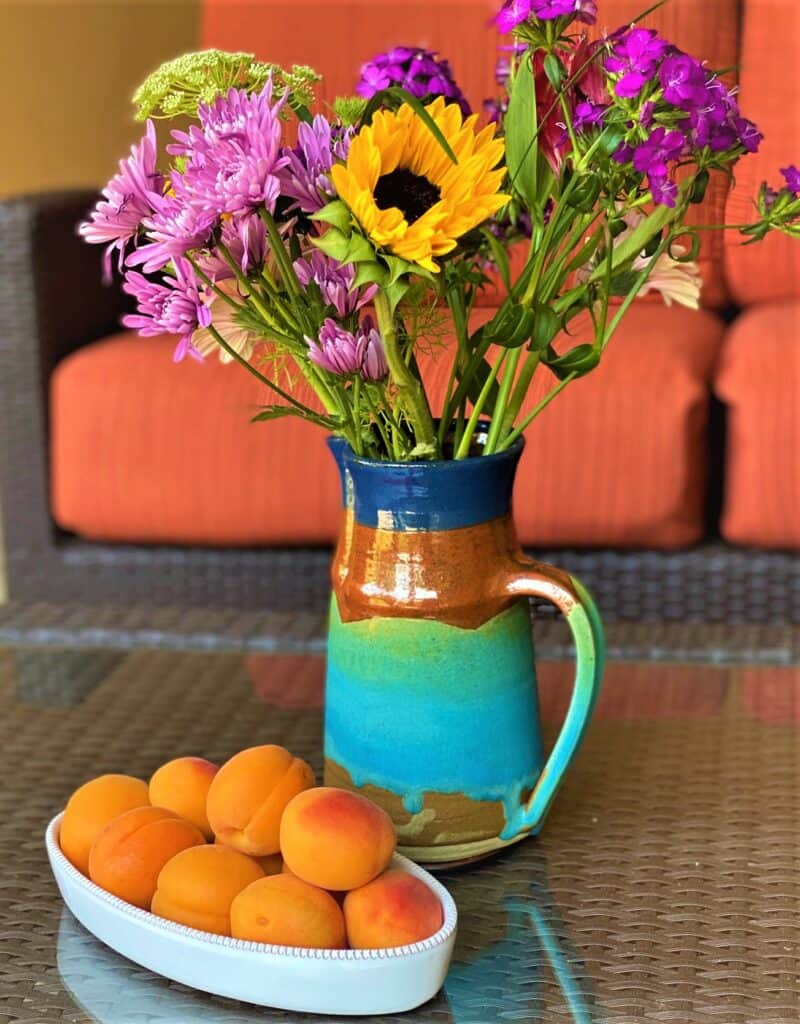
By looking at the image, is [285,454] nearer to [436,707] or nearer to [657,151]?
[436,707]

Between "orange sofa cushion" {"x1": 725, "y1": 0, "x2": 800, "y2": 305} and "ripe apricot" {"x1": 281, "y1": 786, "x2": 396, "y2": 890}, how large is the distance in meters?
0.39

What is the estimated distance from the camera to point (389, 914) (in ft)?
1.82

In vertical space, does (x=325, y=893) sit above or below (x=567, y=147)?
below

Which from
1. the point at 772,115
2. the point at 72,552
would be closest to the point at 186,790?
the point at 772,115

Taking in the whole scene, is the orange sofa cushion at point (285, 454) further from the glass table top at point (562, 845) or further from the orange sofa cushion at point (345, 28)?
Answer: the glass table top at point (562, 845)

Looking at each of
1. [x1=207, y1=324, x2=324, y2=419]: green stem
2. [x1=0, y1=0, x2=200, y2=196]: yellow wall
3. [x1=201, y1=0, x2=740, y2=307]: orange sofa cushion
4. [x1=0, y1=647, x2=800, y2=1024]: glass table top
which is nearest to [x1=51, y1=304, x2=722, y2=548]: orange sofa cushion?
[x1=201, y1=0, x2=740, y2=307]: orange sofa cushion

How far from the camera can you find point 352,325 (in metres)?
0.63

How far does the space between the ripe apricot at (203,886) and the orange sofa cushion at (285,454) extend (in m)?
0.91

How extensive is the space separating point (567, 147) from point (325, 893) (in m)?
0.35

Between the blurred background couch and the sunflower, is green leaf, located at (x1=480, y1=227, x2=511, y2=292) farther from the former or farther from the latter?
the blurred background couch

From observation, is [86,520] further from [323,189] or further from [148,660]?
[323,189]

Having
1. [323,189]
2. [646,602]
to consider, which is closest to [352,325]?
[323,189]

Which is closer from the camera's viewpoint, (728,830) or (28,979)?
(28,979)

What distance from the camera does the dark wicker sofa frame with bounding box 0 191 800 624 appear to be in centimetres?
159
